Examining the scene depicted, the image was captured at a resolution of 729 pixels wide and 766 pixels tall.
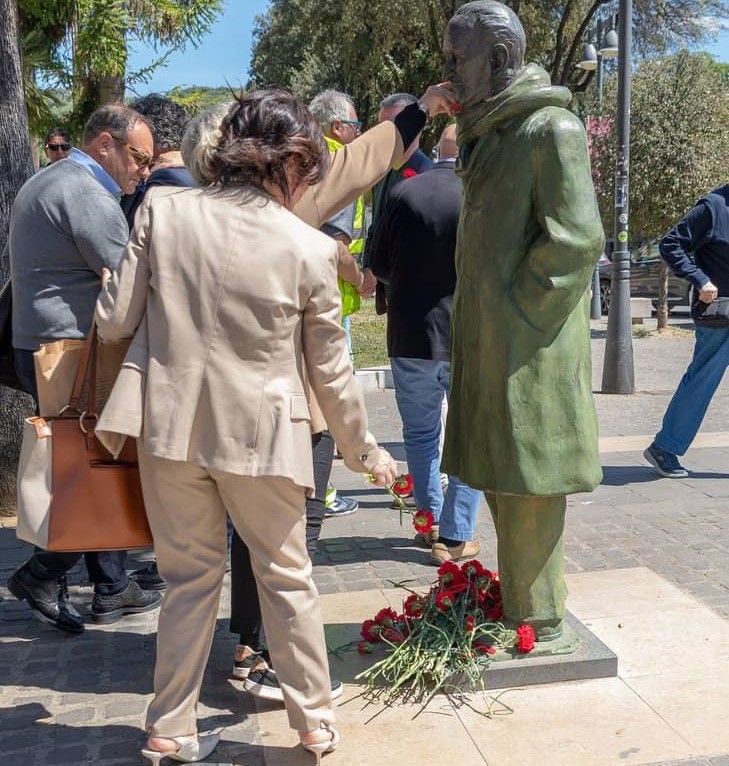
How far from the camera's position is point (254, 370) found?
2568 mm

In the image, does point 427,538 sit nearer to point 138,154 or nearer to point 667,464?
point 667,464

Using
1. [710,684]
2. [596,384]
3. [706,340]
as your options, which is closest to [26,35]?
[596,384]

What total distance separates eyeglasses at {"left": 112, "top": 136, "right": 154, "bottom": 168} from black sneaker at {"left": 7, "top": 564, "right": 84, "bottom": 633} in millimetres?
1723

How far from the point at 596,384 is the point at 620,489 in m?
4.81

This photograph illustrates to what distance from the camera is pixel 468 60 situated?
10.1 ft

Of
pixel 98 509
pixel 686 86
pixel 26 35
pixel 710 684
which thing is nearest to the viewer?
pixel 98 509

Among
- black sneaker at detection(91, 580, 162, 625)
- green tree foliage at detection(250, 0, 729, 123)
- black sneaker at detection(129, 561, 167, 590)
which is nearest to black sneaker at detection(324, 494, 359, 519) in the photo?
black sneaker at detection(129, 561, 167, 590)

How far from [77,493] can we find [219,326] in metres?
0.80

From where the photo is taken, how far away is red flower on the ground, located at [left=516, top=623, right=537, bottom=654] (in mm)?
3332

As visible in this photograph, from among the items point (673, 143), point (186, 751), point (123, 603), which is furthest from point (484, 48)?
point (673, 143)

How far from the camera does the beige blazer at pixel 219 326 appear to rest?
254 centimetres

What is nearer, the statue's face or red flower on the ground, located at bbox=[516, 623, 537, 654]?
the statue's face

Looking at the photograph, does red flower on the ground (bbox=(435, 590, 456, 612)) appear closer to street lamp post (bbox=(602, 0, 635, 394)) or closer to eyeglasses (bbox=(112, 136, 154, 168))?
eyeglasses (bbox=(112, 136, 154, 168))

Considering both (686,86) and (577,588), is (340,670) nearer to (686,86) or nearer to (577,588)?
(577,588)
